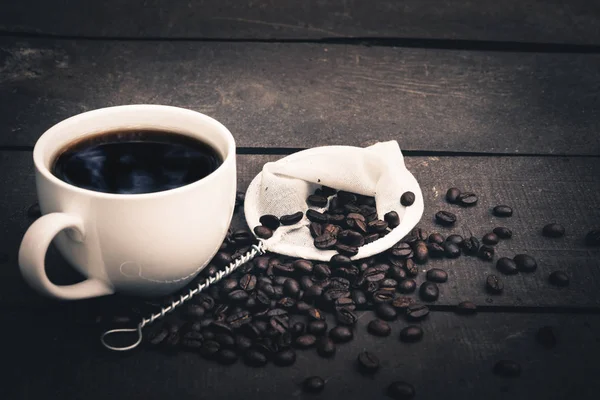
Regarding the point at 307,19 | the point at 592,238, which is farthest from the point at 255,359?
the point at 307,19

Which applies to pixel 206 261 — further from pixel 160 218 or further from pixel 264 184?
pixel 264 184

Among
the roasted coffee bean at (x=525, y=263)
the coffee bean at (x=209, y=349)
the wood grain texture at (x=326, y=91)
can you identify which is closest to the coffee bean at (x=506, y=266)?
the roasted coffee bean at (x=525, y=263)

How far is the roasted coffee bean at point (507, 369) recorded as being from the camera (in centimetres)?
102

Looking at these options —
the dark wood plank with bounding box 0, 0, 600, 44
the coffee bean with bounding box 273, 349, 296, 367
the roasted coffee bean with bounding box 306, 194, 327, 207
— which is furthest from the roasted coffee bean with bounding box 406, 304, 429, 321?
the dark wood plank with bounding box 0, 0, 600, 44

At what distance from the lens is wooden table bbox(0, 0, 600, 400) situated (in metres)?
1.03

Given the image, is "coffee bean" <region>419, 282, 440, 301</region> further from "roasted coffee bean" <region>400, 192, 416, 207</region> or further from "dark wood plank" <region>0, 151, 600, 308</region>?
"roasted coffee bean" <region>400, 192, 416, 207</region>

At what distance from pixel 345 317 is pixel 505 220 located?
0.46 meters

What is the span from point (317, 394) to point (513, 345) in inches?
13.1

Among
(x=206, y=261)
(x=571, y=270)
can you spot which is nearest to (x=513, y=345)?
(x=571, y=270)

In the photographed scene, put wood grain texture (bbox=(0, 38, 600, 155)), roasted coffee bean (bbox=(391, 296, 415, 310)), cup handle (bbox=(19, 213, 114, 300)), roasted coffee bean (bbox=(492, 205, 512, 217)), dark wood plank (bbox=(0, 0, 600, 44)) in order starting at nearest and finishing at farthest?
1. cup handle (bbox=(19, 213, 114, 300))
2. roasted coffee bean (bbox=(391, 296, 415, 310))
3. roasted coffee bean (bbox=(492, 205, 512, 217))
4. wood grain texture (bbox=(0, 38, 600, 155))
5. dark wood plank (bbox=(0, 0, 600, 44))

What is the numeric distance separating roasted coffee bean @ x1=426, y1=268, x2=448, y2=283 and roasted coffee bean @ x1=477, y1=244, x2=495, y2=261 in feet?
0.33

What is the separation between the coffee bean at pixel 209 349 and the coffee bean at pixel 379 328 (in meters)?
0.25

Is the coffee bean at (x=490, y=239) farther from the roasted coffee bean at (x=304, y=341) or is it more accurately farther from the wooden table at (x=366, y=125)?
the roasted coffee bean at (x=304, y=341)

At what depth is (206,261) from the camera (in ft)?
3.57
